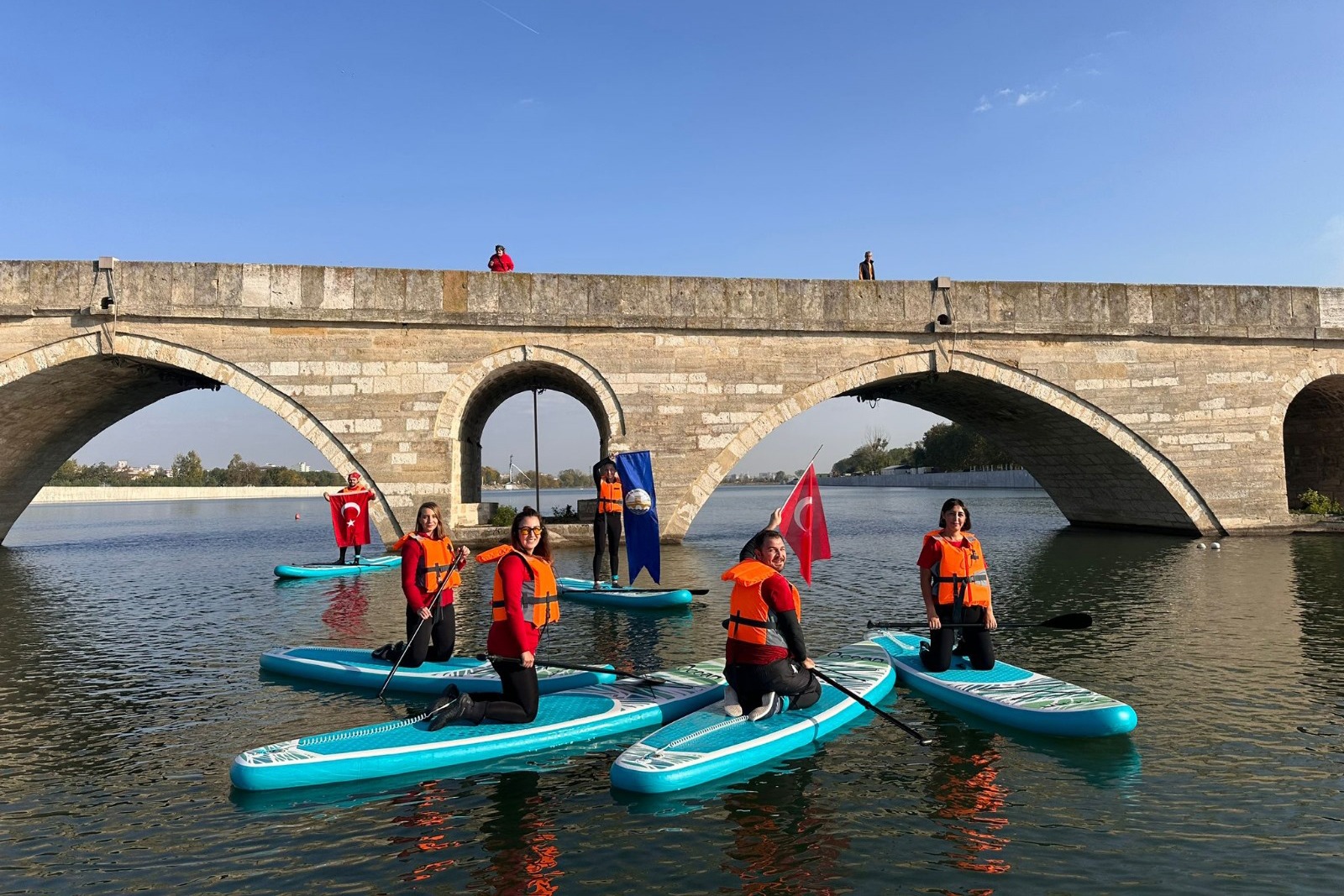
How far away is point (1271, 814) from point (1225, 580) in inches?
395

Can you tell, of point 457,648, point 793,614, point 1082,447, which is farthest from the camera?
point 1082,447

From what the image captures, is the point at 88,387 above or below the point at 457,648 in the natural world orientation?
above

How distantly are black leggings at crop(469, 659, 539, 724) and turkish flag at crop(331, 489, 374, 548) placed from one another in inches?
458

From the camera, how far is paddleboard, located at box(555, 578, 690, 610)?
440 inches

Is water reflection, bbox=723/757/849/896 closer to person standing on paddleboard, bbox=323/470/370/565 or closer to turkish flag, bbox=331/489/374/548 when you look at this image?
person standing on paddleboard, bbox=323/470/370/565

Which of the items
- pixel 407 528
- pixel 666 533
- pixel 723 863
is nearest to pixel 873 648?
pixel 723 863

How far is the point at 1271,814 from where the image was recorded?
14.8ft

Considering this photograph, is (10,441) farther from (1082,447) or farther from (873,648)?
(1082,447)

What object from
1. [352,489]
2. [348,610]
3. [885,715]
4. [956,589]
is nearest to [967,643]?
[956,589]

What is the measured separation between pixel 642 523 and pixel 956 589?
223 inches

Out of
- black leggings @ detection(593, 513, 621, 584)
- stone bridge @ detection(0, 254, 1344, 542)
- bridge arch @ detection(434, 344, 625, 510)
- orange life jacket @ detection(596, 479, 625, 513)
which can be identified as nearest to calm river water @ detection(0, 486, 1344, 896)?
black leggings @ detection(593, 513, 621, 584)

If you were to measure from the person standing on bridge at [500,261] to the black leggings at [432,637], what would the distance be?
1351cm

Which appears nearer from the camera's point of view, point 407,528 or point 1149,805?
point 1149,805

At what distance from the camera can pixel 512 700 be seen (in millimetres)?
5836
